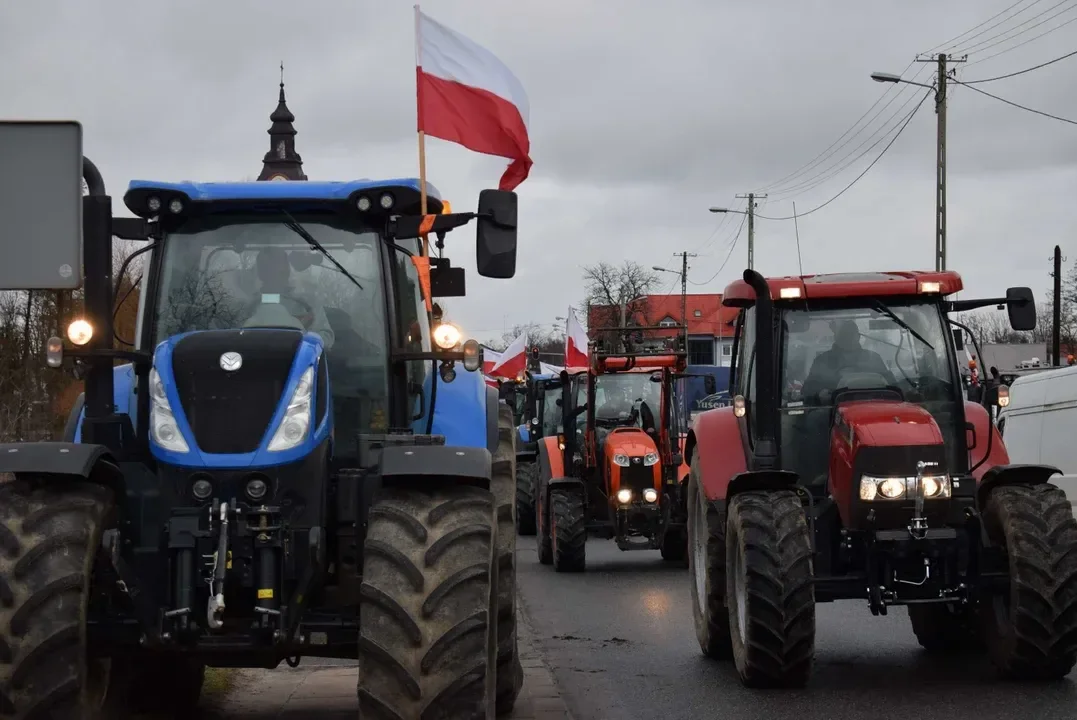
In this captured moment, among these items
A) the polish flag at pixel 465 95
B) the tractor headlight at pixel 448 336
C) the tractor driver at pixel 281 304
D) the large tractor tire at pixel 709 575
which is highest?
the polish flag at pixel 465 95

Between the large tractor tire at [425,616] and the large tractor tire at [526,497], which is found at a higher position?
the large tractor tire at [425,616]

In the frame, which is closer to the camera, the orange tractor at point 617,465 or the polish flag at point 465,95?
the polish flag at point 465,95

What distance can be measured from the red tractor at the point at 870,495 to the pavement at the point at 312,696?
48.6 inches

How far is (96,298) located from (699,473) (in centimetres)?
526

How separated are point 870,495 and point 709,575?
1.69m

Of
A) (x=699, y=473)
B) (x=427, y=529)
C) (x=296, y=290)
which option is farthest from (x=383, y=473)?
(x=699, y=473)

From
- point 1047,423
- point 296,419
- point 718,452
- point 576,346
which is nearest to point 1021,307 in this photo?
point 718,452

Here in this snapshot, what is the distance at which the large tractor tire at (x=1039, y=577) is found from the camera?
348 inches

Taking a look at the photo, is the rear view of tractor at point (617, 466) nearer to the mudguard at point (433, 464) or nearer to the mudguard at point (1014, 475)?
the mudguard at point (1014, 475)

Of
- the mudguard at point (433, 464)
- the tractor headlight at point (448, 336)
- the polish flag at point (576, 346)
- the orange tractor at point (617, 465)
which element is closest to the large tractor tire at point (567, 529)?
the orange tractor at point (617, 465)

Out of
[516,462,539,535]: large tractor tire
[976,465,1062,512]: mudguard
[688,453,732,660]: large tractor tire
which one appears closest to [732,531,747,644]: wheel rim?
[688,453,732,660]: large tractor tire

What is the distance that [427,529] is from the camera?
5922 millimetres

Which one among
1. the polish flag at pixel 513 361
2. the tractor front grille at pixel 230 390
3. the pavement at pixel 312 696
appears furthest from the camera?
the polish flag at pixel 513 361

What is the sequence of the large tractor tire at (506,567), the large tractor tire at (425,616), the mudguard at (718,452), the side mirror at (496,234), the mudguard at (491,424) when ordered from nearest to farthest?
the large tractor tire at (425,616)
the side mirror at (496,234)
the large tractor tire at (506,567)
the mudguard at (491,424)
the mudguard at (718,452)
